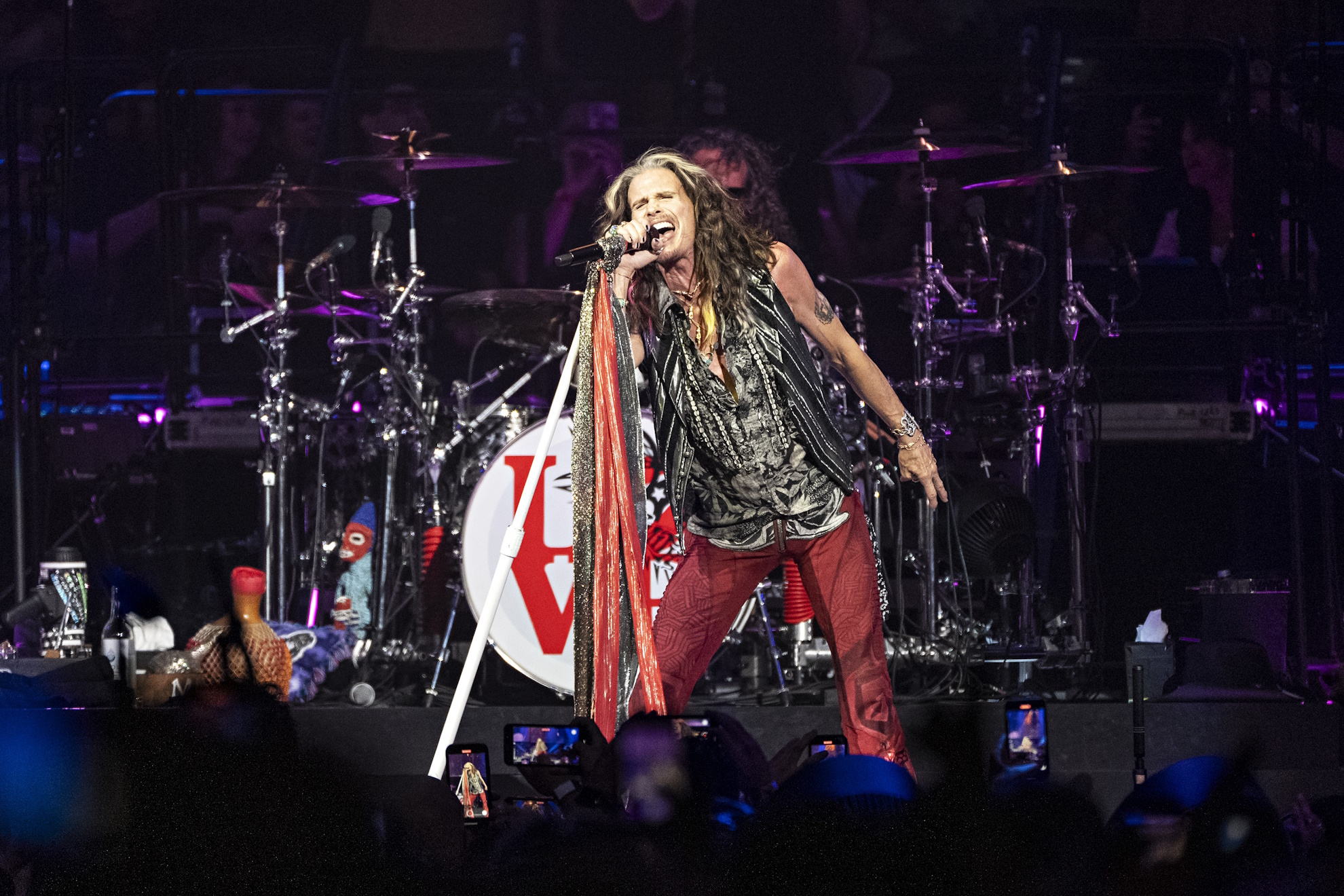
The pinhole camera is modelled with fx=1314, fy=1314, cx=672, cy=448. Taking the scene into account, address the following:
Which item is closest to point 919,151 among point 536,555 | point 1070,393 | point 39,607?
point 1070,393

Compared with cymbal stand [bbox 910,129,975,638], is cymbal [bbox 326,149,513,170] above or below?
above

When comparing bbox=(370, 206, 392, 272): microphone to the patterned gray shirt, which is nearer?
the patterned gray shirt

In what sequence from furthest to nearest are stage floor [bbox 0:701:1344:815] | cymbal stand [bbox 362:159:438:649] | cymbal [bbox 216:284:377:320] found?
cymbal [bbox 216:284:377:320], cymbal stand [bbox 362:159:438:649], stage floor [bbox 0:701:1344:815]

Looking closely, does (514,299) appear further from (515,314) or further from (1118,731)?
(1118,731)

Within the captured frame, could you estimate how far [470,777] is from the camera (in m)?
2.87

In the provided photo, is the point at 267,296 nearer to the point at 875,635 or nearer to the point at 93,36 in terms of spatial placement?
the point at 93,36

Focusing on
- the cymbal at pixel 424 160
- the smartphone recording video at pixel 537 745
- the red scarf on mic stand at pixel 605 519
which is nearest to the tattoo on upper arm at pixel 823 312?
the red scarf on mic stand at pixel 605 519

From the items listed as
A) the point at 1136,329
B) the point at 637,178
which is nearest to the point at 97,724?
the point at 637,178

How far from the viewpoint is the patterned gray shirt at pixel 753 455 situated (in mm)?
3326

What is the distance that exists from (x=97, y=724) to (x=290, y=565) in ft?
13.4

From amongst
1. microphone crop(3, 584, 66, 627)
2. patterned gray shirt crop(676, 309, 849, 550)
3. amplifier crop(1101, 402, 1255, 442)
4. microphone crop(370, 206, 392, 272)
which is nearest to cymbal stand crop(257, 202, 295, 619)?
microphone crop(370, 206, 392, 272)

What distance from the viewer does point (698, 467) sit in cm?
Answer: 342

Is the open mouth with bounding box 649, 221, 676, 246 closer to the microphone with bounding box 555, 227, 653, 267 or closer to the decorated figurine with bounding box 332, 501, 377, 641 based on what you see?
the microphone with bounding box 555, 227, 653, 267

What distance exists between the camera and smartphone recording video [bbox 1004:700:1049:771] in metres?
3.09
